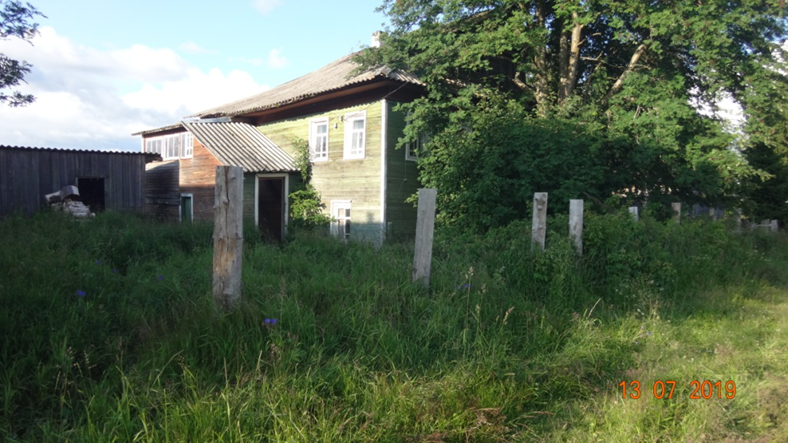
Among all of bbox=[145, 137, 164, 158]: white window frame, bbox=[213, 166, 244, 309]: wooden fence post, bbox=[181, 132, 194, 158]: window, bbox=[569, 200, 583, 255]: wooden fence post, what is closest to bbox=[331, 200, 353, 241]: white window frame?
bbox=[181, 132, 194, 158]: window

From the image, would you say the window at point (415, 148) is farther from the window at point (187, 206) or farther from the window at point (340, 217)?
the window at point (187, 206)

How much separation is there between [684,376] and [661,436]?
98 cm

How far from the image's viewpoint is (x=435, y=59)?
44.7 feet

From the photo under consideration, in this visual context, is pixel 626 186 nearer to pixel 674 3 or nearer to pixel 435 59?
pixel 674 3

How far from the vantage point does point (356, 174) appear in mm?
15102

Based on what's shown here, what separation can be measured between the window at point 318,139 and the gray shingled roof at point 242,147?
88cm

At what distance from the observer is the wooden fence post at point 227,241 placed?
13.5 ft

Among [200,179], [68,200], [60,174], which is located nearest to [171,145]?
[200,179]

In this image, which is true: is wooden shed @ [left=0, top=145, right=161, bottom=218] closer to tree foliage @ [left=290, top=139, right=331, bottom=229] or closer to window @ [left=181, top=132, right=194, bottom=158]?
window @ [left=181, top=132, right=194, bottom=158]

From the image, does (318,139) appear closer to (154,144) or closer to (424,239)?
(154,144)

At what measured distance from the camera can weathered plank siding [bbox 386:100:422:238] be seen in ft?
47.0

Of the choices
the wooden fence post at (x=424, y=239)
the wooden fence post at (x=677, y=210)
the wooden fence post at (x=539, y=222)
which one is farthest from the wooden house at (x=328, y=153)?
the wooden fence post at (x=424, y=239)

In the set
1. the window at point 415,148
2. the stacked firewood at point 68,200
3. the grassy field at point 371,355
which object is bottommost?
the grassy field at point 371,355
